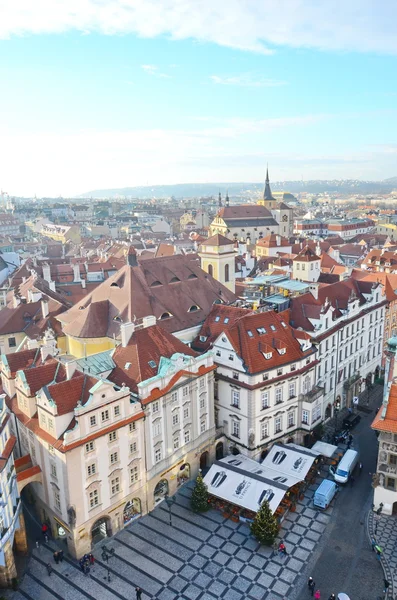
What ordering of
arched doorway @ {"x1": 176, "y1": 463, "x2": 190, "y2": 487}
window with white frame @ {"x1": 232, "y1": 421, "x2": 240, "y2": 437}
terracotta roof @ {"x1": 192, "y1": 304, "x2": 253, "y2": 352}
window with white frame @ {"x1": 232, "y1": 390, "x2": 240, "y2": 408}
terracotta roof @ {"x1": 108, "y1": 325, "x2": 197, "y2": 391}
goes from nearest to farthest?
terracotta roof @ {"x1": 108, "y1": 325, "x2": 197, "y2": 391}, arched doorway @ {"x1": 176, "y1": 463, "x2": 190, "y2": 487}, window with white frame @ {"x1": 232, "y1": 390, "x2": 240, "y2": 408}, window with white frame @ {"x1": 232, "y1": 421, "x2": 240, "y2": 437}, terracotta roof @ {"x1": 192, "y1": 304, "x2": 253, "y2": 352}

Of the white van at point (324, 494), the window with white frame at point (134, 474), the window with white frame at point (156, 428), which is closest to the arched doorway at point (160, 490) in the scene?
the window with white frame at point (134, 474)

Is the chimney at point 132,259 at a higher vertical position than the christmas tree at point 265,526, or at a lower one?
higher

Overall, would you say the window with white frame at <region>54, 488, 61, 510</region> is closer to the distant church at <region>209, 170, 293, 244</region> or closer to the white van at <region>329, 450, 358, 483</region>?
the white van at <region>329, 450, 358, 483</region>

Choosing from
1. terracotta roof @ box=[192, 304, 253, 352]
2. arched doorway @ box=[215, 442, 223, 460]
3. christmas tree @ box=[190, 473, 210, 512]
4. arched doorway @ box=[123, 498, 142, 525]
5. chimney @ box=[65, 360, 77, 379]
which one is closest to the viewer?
chimney @ box=[65, 360, 77, 379]

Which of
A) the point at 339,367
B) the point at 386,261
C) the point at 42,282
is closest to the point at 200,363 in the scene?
the point at 339,367

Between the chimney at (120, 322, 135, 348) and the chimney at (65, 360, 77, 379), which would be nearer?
the chimney at (65, 360, 77, 379)

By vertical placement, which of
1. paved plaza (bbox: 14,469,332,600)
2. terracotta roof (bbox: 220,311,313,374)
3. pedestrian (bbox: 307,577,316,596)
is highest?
terracotta roof (bbox: 220,311,313,374)

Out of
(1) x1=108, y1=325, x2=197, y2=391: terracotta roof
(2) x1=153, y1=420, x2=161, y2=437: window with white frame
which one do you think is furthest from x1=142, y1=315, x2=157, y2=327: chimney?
(2) x1=153, y1=420, x2=161, y2=437: window with white frame

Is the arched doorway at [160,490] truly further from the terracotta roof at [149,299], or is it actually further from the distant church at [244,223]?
the distant church at [244,223]
